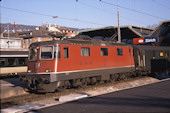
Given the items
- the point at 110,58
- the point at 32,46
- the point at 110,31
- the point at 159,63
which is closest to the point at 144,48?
the point at 159,63

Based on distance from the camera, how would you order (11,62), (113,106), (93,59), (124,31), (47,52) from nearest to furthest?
(113,106)
(47,52)
(93,59)
(11,62)
(124,31)

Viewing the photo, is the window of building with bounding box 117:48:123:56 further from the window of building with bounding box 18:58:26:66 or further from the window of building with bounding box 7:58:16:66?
the window of building with bounding box 7:58:16:66

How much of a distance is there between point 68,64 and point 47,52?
1.59 metres

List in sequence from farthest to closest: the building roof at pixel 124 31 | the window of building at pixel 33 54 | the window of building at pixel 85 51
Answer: the building roof at pixel 124 31
the window of building at pixel 85 51
the window of building at pixel 33 54

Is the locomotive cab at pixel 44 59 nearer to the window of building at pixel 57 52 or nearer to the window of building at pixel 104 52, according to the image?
the window of building at pixel 57 52

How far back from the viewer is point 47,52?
12445 mm

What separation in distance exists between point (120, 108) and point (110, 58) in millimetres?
8271

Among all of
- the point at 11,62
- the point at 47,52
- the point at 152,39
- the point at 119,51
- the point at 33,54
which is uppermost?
the point at 152,39

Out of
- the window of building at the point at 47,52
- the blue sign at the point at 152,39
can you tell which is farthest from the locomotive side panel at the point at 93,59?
the blue sign at the point at 152,39

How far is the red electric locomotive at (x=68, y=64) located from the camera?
39.7 ft

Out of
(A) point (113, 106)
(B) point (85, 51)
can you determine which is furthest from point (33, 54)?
(A) point (113, 106)

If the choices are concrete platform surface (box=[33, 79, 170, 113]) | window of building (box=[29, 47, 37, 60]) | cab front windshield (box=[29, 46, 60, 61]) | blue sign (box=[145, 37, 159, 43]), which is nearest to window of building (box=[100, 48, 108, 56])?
cab front windshield (box=[29, 46, 60, 61])

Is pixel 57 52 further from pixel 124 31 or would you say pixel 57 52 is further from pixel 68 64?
pixel 124 31

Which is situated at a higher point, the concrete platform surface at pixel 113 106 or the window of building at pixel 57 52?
the window of building at pixel 57 52
